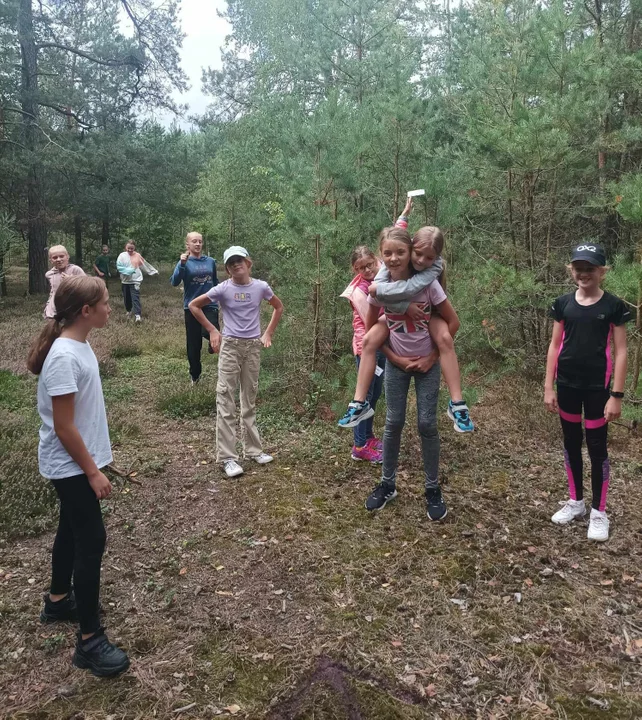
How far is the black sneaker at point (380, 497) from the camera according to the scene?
4062 millimetres

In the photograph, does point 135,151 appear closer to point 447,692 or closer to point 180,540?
point 180,540

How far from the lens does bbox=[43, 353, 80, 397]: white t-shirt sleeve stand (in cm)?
231

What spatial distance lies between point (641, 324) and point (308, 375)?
348 centimetres

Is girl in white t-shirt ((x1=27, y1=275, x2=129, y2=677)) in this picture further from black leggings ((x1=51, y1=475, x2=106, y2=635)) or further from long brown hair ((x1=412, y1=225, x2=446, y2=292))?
long brown hair ((x1=412, y1=225, x2=446, y2=292))

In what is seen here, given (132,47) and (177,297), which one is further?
(177,297)

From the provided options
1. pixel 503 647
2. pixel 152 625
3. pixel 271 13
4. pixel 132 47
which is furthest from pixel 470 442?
pixel 271 13

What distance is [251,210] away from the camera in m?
17.4

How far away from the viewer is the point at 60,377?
2322mm

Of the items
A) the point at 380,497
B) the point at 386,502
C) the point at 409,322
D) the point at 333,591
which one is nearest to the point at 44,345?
the point at 333,591

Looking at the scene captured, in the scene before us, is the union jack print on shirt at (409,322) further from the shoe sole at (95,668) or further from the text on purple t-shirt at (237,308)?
the shoe sole at (95,668)

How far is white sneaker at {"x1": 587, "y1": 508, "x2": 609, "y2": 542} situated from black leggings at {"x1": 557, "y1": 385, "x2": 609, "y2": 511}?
2.0 inches

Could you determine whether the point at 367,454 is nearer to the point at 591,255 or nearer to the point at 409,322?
the point at 409,322

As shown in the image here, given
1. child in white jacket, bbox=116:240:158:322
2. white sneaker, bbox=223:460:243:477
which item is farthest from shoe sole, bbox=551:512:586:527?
child in white jacket, bbox=116:240:158:322

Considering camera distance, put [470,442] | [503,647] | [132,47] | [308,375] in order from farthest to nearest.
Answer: [132,47], [308,375], [470,442], [503,647]
